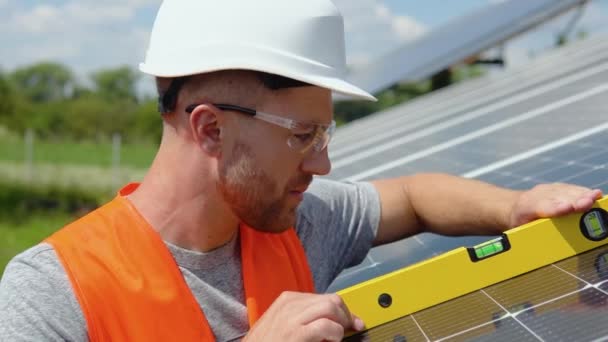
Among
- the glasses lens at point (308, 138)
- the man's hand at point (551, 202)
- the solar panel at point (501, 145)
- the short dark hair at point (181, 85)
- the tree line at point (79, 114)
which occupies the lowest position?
the tree line at point (79, 114)

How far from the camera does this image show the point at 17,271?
197 cm

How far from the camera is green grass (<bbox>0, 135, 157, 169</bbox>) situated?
73.9ft

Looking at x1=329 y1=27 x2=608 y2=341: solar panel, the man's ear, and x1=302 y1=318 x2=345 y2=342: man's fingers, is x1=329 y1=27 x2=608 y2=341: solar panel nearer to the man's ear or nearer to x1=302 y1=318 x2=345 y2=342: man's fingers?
x1=302 y1=318 x2=345 y2=342: man's fingers

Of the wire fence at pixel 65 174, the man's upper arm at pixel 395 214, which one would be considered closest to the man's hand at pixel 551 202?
the man's upper arm at pixel 395 214

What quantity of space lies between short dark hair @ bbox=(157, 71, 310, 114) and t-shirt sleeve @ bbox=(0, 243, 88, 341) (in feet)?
1.77

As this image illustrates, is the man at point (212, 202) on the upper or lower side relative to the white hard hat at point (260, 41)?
lower

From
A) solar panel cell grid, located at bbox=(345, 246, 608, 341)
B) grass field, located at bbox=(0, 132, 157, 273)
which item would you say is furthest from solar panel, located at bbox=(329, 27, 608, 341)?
grass field, located at bbox=(0, 132, 157, 273)

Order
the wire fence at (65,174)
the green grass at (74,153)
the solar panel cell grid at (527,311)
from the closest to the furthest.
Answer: the solar panel cell grid at (527,311) → the wire fence at (65,174) → the green grass at (74,153)

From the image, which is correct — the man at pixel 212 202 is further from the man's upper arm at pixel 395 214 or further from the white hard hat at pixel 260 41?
the man's upper arm at pixel 395 214

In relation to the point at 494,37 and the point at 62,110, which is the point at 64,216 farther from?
the point at 62,110

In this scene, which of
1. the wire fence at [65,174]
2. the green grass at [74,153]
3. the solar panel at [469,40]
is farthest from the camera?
the green grass at [74,153]

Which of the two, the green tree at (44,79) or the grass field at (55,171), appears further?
the green tree at (44,79)

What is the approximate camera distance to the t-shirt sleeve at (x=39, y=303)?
1881 mm

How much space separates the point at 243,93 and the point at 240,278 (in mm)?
550
